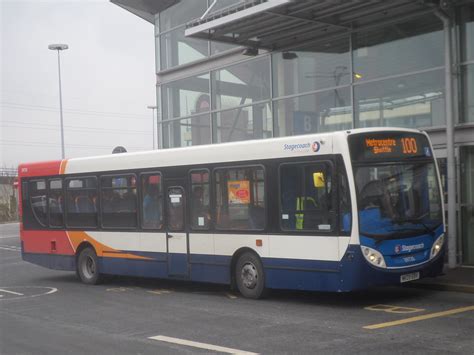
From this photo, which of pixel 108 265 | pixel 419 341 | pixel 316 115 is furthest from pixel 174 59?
pixel 419 341

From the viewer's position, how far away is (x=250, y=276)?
12.0m

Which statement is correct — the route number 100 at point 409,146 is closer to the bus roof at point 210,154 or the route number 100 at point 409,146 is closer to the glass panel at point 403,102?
the bus roof at point 210,154

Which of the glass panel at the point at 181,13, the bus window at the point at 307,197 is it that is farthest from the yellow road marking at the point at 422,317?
the glass panel at the point at 181,13

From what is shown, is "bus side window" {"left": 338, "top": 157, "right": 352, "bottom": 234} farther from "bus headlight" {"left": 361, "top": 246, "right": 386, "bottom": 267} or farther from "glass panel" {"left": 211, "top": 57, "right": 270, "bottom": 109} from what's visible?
"glass panel" {"left": 211, "top": 57, "right": 270, "bottom": 109}

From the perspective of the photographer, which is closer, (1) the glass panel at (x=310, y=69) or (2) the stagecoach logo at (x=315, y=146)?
(2) the stagecoach logo at (x=315, y=146)

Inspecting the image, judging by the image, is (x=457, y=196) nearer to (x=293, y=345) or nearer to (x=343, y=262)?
(x=343, y=262)

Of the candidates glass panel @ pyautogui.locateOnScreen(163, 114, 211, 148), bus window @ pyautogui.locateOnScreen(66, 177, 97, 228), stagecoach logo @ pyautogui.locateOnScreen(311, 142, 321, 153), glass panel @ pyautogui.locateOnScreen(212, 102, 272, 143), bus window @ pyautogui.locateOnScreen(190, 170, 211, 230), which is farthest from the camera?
glass panel @ pyautogui.locateOnScreen(163, 114, 211, 148)

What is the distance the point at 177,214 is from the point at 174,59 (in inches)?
407

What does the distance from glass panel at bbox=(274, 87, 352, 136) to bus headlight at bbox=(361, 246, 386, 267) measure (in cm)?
662

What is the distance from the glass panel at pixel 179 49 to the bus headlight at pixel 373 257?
12.3 metres

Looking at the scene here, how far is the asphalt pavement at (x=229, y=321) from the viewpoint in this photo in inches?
315

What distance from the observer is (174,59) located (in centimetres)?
2253

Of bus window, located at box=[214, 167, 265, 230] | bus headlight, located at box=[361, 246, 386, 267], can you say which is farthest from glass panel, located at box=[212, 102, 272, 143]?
bus headlight, located at box=[361, 246, 386, 267]

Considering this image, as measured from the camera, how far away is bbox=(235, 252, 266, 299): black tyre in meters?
11.7
